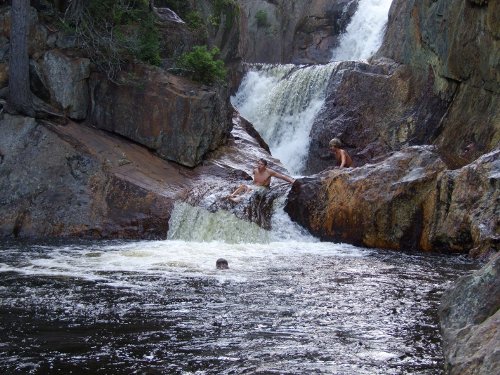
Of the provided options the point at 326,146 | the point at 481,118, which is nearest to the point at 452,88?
the point at 481,118

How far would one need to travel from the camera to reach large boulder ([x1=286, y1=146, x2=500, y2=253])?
10.5 meters

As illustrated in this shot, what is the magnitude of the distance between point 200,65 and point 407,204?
6.87 meters

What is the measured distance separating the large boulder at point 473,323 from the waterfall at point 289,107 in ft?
48.7

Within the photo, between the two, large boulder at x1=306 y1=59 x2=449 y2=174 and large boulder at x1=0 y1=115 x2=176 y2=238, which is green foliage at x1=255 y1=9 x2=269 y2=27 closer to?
large boulder at x1=306 y1=59 x2=449 y2=174

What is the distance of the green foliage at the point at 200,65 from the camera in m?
16.3

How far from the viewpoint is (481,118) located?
1588 centimetres

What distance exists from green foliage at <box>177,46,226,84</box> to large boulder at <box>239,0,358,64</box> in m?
13.8

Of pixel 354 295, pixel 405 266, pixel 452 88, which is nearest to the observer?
pixel 354 295

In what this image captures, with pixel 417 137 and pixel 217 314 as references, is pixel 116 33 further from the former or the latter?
pixel 217 314

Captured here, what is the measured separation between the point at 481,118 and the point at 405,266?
7.50 meters

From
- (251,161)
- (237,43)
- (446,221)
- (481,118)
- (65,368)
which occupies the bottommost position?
(65,368)

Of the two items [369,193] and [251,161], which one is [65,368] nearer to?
[369,193]

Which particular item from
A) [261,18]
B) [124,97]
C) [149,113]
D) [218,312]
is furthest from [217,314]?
[261,18]

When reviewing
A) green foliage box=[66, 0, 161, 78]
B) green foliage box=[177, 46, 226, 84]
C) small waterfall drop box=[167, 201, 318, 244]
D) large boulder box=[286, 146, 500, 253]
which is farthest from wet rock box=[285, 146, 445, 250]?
green foliage box=[66, 0, 161, 78]
